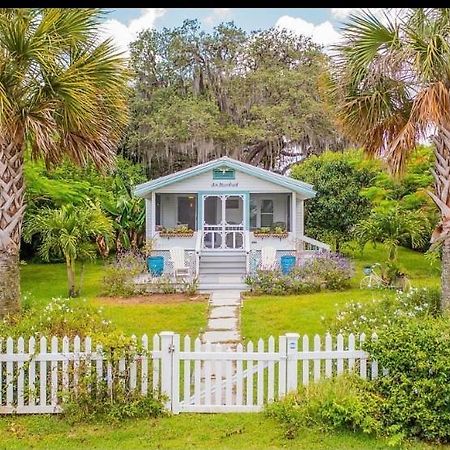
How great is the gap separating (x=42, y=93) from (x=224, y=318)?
509cm

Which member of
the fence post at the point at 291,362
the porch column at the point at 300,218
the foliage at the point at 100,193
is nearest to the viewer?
the fence post at the point at 291,362

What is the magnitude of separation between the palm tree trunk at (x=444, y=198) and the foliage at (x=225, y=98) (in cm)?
1548

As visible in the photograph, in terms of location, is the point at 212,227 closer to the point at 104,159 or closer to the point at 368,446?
the point at 104,159

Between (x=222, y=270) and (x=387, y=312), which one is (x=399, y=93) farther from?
(x=222, y=270)

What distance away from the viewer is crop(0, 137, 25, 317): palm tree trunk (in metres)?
5.61

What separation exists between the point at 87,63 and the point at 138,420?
3.80 metres

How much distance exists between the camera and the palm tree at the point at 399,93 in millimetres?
5523

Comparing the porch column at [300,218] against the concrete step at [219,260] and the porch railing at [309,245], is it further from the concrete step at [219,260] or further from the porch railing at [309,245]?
the concrete step at [219,260]

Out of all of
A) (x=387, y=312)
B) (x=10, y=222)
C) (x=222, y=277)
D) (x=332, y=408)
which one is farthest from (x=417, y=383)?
(x=222, y=277)

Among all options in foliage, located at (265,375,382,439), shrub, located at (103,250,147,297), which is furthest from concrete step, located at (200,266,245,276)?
foliage, located at (265,375,382,439)

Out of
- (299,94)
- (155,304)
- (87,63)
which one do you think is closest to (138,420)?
(87,63)

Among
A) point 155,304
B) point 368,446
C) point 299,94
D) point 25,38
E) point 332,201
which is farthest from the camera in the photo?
point 299,94

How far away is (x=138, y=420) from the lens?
4.53m

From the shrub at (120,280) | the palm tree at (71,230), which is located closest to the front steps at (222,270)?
the shrub at (120,280)
